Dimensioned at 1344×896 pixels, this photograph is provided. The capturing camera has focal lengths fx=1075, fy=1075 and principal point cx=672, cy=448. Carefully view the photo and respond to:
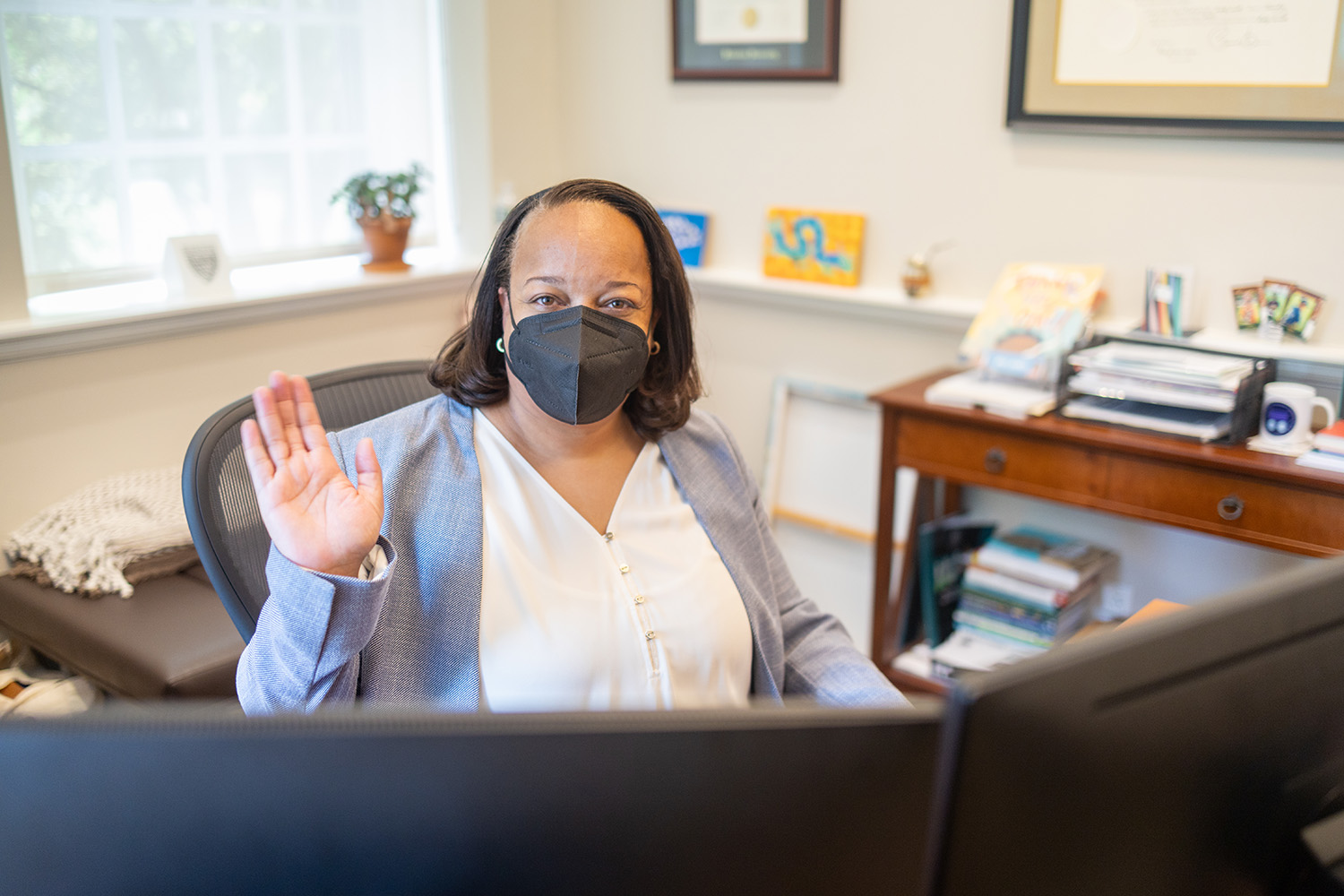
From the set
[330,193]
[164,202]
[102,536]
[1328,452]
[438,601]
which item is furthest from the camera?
[330,193]

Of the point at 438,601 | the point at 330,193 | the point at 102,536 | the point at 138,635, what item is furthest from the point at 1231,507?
the point at 330,193

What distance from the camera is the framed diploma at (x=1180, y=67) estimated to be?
208 cm

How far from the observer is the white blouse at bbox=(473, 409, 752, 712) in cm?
120

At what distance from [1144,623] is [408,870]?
40 centimetres

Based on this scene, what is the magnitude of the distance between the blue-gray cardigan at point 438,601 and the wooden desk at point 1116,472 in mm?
877

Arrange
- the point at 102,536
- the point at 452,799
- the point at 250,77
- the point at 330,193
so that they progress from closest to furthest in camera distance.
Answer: the point at 452,799
the point at 102,536
the point at 250,77
the point at 330,193

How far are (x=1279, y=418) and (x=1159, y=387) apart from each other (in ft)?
0.70

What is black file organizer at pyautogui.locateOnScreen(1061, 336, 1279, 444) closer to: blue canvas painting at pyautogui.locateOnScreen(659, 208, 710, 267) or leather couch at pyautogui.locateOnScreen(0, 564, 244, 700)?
blue canvas painting at pyautogui.locateOnScreen(659, 208, 710, 267)

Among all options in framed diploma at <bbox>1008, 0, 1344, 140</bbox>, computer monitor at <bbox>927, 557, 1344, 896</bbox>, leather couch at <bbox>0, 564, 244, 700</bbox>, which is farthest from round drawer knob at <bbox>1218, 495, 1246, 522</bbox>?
leather couch at <bbox>0, 564, 244, 700</bbox>

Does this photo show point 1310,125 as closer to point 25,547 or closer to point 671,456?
point 671,456

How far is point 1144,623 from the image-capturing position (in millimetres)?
570

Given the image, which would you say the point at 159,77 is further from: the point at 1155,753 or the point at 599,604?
the point at 1155,753

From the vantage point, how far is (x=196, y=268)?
2578 millimetres

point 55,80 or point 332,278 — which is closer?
point 55,80
